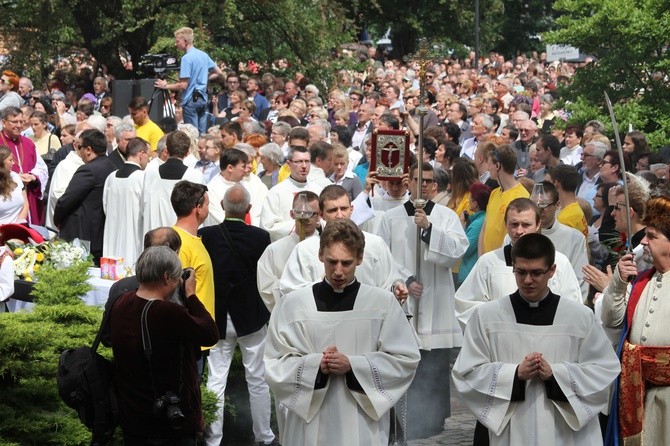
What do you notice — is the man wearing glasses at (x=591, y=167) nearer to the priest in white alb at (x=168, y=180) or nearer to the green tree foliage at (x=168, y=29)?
the priest in white alb at (x=168, y=180)

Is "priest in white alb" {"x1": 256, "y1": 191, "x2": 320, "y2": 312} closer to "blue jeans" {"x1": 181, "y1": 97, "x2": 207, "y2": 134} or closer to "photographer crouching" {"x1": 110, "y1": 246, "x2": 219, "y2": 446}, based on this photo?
"photographer crouching" {"x1": 110, "y1": 246, "x2": 219, "y2": 446}

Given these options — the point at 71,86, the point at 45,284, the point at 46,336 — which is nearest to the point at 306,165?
the point at 45,284

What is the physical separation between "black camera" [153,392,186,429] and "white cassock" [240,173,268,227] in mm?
4992

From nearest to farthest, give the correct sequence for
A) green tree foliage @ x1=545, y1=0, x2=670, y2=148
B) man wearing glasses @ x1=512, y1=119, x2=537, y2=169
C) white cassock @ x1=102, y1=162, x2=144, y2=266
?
white cassock @ x1=102, y1=162, x2=144, y2=266
green tree foliage @ x1=545, y1=0, x2=670, y2=148
man wearing glasses @ x1=512, y1=119, x2=537, y2=169

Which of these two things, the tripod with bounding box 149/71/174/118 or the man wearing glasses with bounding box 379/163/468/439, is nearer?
the man wearing glasses with bounding box 379/163/468/439

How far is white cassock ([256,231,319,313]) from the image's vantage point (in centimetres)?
908

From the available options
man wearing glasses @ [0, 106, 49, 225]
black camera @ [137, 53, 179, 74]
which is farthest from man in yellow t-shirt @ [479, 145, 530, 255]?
black camera @ [137, 53, 179, 74]

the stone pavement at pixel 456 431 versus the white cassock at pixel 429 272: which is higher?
the white cassock at pixel 429 272

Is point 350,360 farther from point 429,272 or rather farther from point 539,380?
point 429,272

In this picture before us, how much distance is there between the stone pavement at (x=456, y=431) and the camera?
32.0ft

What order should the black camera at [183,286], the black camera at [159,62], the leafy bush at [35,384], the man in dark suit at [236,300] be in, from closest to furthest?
the black camera at [183,286], the leafy bush at [35,384], the man in dark suit at [236,300], the black camera at [159,62]

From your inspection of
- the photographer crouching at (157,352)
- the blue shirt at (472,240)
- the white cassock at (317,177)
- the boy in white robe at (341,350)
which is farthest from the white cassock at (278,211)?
the boy in white robe at (341,350)

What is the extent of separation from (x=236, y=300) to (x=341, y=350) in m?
2.72

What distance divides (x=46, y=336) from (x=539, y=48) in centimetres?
4284
